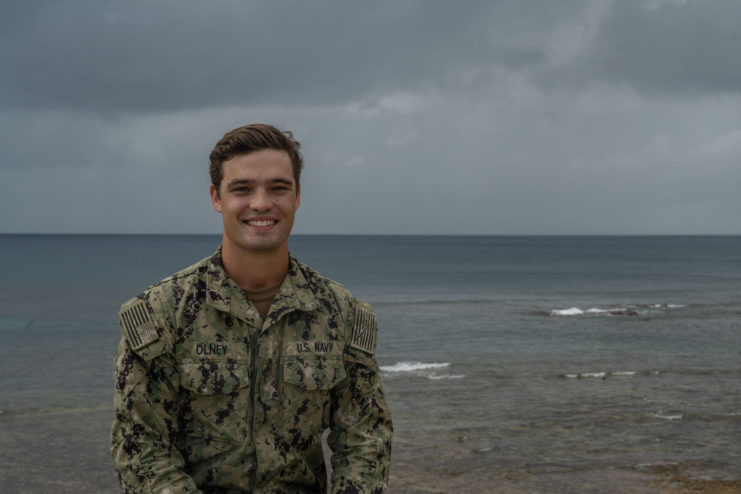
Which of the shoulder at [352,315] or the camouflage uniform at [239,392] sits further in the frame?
the shoulder at [352,315]

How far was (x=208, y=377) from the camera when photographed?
3.48 meters

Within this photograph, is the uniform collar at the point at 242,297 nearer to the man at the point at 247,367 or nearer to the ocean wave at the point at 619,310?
the man at the point at 247,367

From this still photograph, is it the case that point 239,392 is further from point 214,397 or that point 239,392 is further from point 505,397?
point 505,397

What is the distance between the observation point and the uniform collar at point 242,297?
3574 mm

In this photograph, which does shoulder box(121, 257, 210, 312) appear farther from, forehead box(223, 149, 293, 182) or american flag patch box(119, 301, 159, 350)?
forehead box(223, 149, 293, 182)

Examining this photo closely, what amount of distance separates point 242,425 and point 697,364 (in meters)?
21.2

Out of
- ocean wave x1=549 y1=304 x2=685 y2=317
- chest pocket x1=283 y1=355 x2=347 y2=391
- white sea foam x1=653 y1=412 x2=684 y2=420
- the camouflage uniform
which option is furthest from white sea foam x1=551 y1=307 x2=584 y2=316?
chest pocket x1=283 y1=355 x2=347 y2=391

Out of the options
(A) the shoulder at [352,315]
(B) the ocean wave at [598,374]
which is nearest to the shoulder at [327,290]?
(A) the shoulder at [352,315]

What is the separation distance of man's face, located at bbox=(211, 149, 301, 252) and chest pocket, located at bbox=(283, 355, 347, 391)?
60cm

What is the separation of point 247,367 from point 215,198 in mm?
946

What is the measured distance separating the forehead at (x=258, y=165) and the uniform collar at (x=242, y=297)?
1.56 feet

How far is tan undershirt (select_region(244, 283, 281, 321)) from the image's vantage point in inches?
147

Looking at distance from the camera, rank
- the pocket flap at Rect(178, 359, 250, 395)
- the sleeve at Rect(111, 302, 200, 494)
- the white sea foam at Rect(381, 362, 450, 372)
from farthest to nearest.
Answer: the white sea foam at Rect(381, 362, 450, 372) < the pocket flap at Rect(178, 359, 250, 395) < the sleeve at Rect(111, 302, 200, 494)

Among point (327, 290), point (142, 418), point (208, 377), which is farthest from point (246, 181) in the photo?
point (142, 418)
